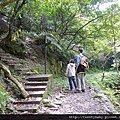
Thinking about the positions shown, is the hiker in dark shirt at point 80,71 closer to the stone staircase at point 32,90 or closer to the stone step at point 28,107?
the stone staircase at point 32,90

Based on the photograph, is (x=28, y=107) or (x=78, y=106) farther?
(x=78, y=106)

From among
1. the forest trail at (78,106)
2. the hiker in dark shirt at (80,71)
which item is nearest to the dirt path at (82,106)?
the forest trail at (78,106)

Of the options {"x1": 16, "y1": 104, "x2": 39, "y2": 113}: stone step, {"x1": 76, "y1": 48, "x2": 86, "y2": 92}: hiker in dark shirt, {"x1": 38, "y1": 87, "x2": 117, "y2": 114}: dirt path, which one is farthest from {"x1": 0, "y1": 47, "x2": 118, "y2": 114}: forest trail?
{"x1": 76, "y1": 48, "x2": 86, "y2": 92}: hiker in dark shirt

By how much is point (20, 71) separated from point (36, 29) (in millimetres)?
4739

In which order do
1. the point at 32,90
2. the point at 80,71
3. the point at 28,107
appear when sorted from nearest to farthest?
the point at 28,107, the point at 32,90, the point at 80,71

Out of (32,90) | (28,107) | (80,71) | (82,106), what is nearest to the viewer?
(28,107)

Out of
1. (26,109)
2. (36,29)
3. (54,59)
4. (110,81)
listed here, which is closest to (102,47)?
(110,81)

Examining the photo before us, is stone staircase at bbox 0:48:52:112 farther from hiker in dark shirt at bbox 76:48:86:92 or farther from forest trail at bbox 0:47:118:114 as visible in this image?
hiker in dark shirt at bbox 76:48:86:92

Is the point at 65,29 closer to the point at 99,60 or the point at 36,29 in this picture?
the point at 36,29

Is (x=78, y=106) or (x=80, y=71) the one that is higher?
(x=80, y=71)

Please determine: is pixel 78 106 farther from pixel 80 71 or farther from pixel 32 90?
pixel 80 71

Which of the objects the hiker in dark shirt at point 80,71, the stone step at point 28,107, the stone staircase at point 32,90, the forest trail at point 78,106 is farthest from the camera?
the hiker in dark shirt at point 80,71

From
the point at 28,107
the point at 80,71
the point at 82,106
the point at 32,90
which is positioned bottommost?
the point at 82,106

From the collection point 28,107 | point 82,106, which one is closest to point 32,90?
point 28,107
